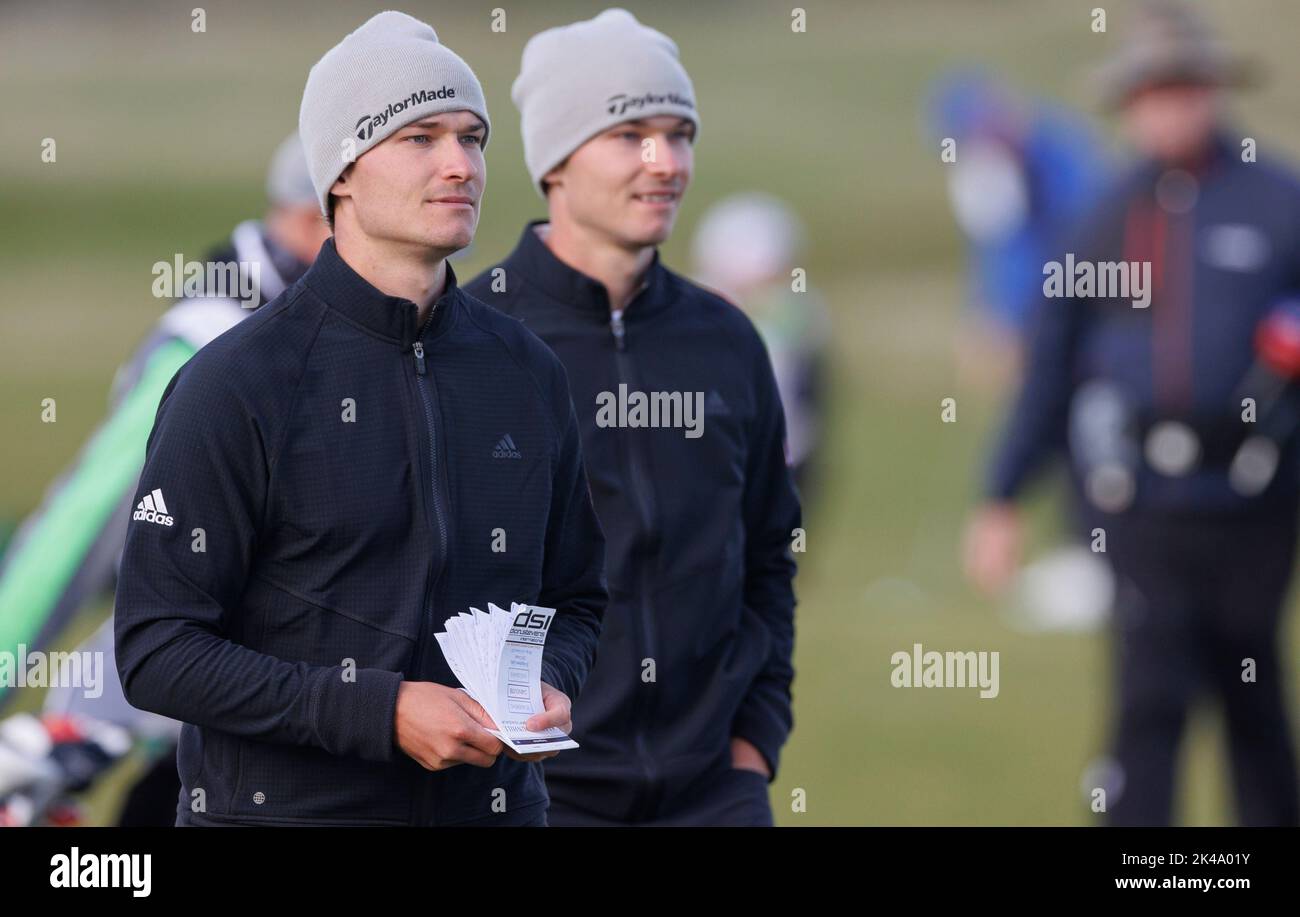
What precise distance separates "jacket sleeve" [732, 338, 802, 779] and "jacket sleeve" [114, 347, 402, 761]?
1.57 metres

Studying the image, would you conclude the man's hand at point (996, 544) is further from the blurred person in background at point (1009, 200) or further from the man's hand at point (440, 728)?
the blurred person in background at point (1009, 200)

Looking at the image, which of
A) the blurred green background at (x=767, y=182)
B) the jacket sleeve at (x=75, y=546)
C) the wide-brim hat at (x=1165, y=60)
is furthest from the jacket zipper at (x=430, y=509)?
the blurred green background at (x=767, y=182)

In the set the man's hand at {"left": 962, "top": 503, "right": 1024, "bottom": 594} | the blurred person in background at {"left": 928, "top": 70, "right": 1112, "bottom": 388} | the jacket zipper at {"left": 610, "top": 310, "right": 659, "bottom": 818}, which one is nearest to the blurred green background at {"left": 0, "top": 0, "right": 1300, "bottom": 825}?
the blurred person in background at {"left": 928, "top": 70, "right": 1112, "bottom": 388}

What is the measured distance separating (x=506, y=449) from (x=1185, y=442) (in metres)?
4.54

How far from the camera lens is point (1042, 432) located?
828cm

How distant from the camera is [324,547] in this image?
361cm

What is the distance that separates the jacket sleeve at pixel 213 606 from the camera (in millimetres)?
3508

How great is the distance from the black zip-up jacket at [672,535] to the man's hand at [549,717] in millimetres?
882

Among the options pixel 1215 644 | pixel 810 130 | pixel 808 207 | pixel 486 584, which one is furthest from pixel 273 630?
pixel 810 130

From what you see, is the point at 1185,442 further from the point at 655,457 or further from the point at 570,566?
the point at 570,566

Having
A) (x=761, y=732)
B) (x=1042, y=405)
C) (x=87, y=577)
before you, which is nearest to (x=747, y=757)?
(x=761, y=732)

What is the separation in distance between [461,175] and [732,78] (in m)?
37.4

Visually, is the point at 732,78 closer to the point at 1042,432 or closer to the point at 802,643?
the point at 802,643
